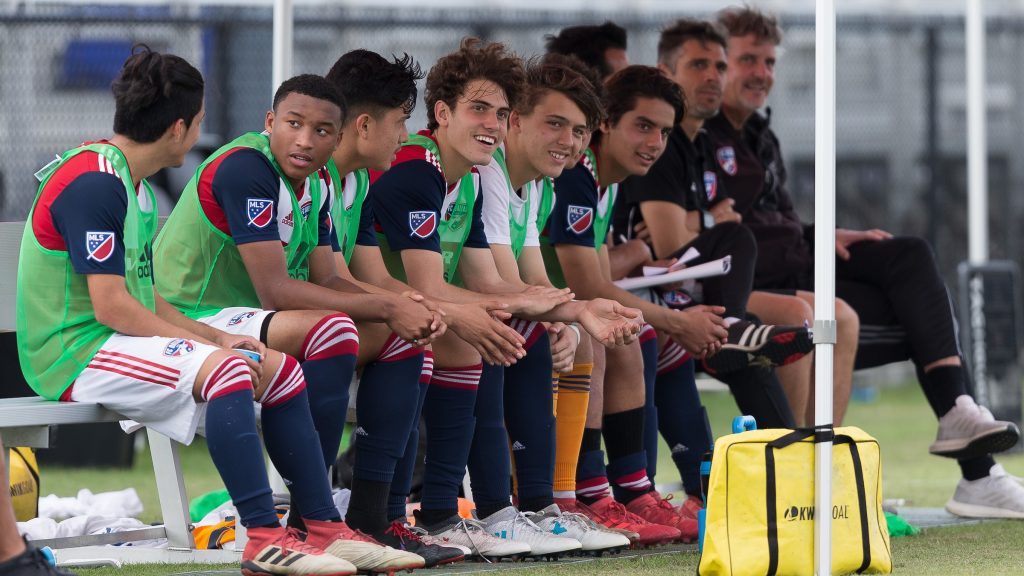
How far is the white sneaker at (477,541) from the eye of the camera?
14.0 feet

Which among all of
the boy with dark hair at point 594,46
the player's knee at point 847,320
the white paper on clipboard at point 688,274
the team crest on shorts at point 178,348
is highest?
the boy with dark hair at point 594,46

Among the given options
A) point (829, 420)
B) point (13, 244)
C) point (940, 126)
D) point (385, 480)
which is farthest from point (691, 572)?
point (940, 126)

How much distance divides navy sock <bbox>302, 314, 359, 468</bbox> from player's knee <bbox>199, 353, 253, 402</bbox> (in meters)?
0.32

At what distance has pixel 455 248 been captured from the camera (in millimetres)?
4652

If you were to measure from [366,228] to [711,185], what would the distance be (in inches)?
65.0

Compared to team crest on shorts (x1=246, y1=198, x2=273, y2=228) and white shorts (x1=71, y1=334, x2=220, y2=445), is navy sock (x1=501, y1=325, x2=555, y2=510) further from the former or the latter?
white shorts (x1=71, y1=334, x2=220, y2=445)

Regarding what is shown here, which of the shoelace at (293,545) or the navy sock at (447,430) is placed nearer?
the shoelace at (293,545)

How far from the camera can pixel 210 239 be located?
4.06 m

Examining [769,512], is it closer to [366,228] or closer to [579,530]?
[579,530]

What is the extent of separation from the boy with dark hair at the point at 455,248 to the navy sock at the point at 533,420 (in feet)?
0.04

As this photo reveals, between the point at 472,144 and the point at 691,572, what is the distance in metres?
1.35

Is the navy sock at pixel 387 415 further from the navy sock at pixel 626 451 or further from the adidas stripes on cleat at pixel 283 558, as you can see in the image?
the navy sock at pixel 626 451

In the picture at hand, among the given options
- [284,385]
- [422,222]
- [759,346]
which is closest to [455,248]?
[422,222]

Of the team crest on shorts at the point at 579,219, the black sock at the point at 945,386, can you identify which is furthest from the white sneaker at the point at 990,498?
the team crest on shorts at the point at 579,219
